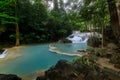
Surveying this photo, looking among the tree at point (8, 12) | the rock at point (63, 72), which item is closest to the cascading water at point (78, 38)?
the tree at point (8, 12)

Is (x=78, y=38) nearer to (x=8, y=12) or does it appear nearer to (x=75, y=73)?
(x=8, y=12)

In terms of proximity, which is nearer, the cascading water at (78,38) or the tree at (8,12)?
the tree at (8,12)

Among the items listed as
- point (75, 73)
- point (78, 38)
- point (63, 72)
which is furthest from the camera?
point (78, 38)

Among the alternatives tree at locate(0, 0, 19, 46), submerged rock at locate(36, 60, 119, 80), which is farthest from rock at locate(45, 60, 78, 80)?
tree at locate(0, 0, 19, 46)

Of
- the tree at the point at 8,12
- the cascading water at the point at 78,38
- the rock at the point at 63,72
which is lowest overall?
the rock at the point at 63,72

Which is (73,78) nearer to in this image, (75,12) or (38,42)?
(75,12)

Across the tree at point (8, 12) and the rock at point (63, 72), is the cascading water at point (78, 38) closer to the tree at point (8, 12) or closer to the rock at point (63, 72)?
the tree at point (8, 12)

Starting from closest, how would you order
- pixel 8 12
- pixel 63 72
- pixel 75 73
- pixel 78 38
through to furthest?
pixel 75 73, pixel 63 72, pixel 8 12, pixel 78 38

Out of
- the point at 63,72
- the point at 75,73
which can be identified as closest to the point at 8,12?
the point at 63,72

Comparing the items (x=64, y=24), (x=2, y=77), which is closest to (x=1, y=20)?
(x=64, y=24)

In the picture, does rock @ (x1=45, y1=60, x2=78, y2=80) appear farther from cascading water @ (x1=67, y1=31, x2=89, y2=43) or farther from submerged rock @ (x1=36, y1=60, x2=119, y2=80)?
cascading water @ (x1=67, y1=31, x2=89, y2=43)

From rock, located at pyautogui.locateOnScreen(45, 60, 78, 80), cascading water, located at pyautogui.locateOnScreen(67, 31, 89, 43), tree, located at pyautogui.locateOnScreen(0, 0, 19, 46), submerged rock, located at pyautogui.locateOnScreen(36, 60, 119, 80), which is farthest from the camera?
cascading water, located at pyautogui.locateOnScreen(67, 31, 89, 43)

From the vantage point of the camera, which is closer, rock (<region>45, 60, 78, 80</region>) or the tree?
rock (<region>45, 60, 78, 80</region>)

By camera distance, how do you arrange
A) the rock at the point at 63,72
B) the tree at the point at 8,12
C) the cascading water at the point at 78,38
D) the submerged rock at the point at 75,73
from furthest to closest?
the cascading water at the point at 78,38
the tree at the point at 8,12
the rock at the point at 63,72
the submerged rock at the point at 75,73
